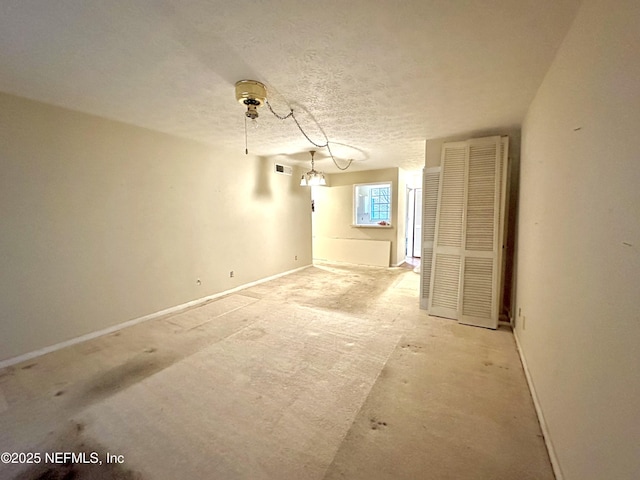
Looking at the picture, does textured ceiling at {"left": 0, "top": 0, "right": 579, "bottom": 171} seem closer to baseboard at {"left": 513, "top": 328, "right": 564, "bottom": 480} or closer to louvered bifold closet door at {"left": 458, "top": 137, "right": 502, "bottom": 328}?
louvered bifold closet door at {"left": 458, "top": 137, "right": 502, "bottom": 328}

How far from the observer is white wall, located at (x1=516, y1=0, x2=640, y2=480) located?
77 centimetres

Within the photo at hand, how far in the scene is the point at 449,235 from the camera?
3.19 metres

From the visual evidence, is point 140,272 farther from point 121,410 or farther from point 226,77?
point 226,77

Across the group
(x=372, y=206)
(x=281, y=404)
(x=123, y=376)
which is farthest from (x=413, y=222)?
(x=123, y=376)

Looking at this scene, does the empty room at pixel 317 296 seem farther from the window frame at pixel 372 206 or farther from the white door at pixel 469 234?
the window frame at pixel 372 206

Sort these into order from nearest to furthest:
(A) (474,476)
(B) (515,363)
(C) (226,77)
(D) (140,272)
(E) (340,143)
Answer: (A) (474,476) < (C) (226,77) < (B) (515,363) < (D) (140,272) < (E) (340,143)

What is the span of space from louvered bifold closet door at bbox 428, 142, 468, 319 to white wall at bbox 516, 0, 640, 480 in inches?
56.1

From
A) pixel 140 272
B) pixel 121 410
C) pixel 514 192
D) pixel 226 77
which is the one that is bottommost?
pixel 121 410

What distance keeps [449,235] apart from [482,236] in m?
0.35

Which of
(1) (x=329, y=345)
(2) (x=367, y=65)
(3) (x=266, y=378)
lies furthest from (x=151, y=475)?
(2) (x=367, y=65)

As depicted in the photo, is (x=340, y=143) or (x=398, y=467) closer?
(x=398, y=467)

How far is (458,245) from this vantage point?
312 centimetres

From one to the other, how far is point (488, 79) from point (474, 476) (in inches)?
96.8

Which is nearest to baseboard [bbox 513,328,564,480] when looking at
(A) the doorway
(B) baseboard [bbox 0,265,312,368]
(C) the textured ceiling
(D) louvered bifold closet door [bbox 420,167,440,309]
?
(D) louvered bifold closet door [bbox 420,167,440,309]
